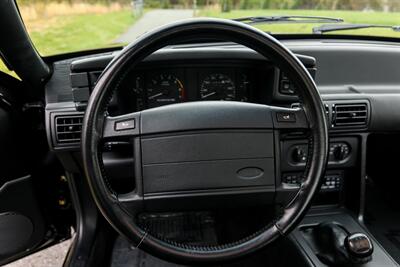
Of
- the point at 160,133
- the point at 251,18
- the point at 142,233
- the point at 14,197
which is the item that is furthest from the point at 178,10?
the point at 14,197

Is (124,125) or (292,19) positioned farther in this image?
(292,19)

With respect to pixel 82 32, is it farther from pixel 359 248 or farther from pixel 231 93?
pixel 359 248

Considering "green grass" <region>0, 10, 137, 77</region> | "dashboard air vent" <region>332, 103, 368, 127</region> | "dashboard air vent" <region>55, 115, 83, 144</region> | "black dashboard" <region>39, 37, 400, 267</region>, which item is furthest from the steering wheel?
"green grass" <region>0, 10, 137, 77</region>

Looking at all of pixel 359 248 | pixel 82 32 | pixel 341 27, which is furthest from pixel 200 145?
pixel 341 27

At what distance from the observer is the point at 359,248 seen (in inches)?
63.1

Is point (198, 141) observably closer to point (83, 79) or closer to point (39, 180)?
point (83, 79)

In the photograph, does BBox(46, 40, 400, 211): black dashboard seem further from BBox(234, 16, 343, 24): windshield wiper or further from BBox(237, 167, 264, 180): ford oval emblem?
BBox(237, 167, 264, 180): ford oval emblem

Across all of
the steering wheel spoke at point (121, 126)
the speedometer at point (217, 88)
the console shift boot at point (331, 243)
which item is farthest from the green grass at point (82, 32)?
the console shift boot at point (331, 243)

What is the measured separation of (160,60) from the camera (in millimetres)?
1704

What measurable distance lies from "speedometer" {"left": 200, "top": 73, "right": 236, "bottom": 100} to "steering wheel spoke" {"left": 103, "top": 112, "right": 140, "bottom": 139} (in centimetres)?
58

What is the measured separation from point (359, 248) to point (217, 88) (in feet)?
2.78

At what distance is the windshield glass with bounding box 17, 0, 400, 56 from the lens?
5.95 feet

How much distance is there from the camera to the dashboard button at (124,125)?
1.27 metres

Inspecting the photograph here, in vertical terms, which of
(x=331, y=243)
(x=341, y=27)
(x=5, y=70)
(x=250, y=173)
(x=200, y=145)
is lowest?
(x=331, y=243)
